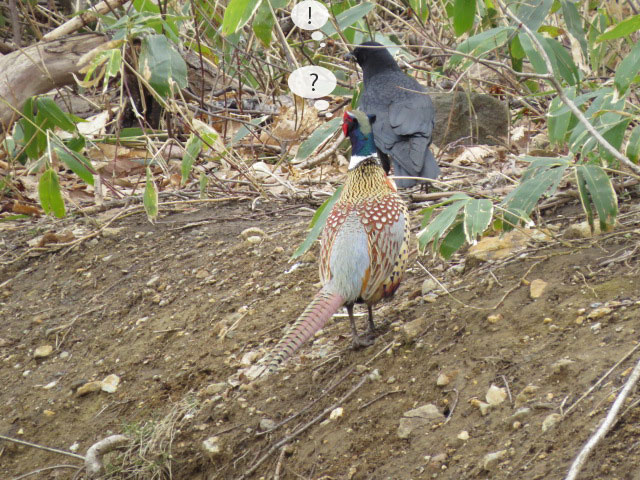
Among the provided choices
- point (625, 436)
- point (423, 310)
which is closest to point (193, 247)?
point (423, 310)

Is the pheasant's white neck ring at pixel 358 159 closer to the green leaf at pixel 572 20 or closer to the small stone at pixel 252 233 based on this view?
the green leaf at pixel 572 20

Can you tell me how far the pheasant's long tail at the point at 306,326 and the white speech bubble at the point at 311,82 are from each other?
4.45 feet

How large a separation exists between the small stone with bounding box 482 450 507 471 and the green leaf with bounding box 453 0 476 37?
6.35ft

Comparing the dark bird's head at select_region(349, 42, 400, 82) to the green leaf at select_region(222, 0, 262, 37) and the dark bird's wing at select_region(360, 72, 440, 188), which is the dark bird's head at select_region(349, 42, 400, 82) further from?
the green leaf at select_region(222, 0, 262, 37)

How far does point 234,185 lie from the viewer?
550 cm

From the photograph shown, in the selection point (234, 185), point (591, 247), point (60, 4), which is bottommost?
point (234, 185)

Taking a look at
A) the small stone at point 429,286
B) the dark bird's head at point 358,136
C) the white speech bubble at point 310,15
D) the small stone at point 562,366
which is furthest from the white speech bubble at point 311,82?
the small stone at point 562,366

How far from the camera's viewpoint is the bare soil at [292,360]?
100 inches

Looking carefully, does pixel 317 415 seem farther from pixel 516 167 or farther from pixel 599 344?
pixel 516 167

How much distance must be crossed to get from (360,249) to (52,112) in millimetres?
2198

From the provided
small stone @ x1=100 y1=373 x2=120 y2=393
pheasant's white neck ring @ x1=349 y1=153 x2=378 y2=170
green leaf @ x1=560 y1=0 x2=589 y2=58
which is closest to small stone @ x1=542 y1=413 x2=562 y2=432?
pheasant's white neck ring @ x1=349 y1=153 x2=378 y2=170

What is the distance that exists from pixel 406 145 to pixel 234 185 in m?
1.41

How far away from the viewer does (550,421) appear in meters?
2.40

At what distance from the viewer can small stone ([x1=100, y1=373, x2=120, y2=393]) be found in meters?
3.73
